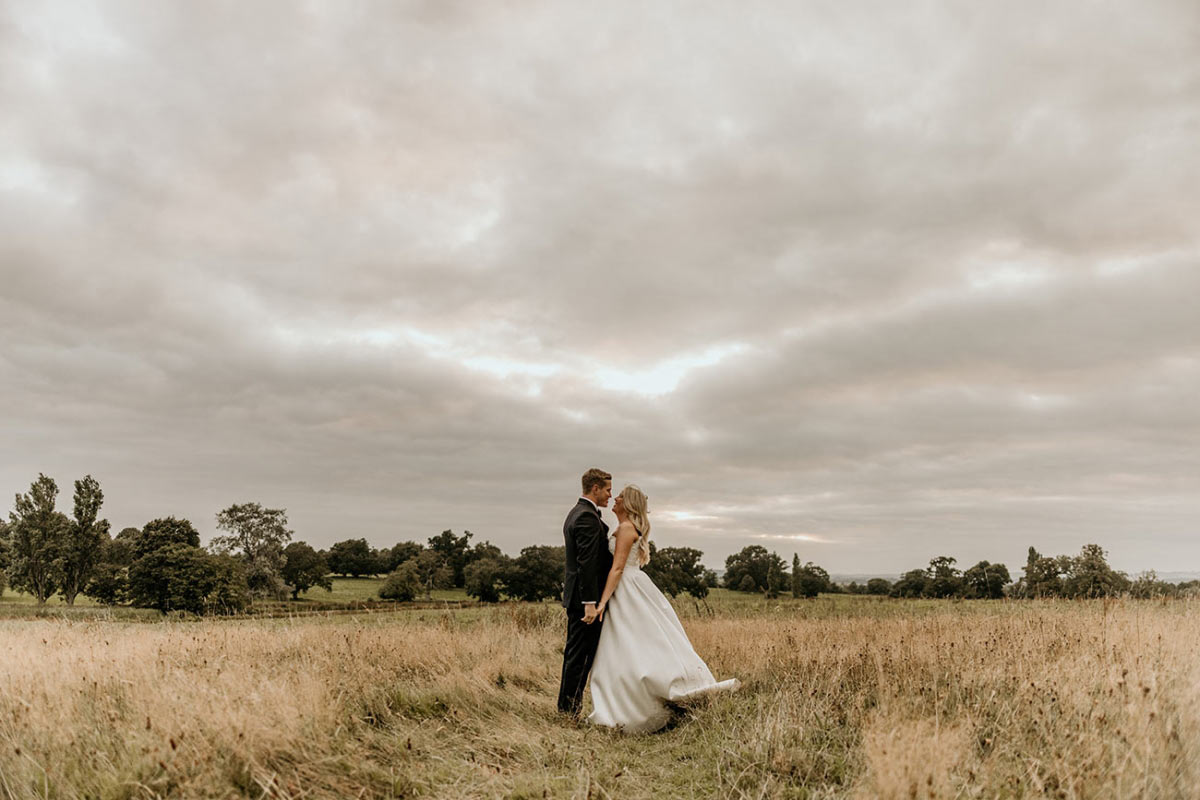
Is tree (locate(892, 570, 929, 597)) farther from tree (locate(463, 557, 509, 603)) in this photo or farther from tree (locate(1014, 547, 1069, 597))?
tree (locate(463, 557, 509, 603))

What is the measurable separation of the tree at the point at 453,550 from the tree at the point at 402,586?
1153 centimetres

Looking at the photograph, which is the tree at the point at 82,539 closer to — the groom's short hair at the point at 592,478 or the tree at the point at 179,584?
the tree at the point at 179,584

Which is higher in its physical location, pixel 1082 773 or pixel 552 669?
pixel 1082 773

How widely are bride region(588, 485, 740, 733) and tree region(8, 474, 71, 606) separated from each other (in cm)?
8322

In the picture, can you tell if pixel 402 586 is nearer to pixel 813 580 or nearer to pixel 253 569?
pixel 253 569

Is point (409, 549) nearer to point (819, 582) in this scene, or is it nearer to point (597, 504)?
point (819, 582)

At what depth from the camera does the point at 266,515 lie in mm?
73062

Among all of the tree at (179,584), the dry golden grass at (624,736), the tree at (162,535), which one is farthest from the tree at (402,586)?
the dry golden grass at (624,736)

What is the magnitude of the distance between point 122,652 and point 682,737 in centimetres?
851

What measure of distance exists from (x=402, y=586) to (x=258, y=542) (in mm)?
19889

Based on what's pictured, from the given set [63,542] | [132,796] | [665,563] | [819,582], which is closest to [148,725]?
[132,796]

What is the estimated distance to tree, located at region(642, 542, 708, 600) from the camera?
153 ft

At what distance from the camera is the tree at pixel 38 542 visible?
232 feet

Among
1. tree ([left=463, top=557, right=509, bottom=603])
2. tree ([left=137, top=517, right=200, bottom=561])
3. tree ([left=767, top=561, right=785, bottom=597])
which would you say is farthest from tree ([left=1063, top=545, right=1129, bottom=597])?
tree ([left=137, top=517, right=200, bottom=561])
